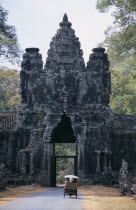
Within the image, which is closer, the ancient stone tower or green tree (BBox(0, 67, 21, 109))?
the ancient stone tower

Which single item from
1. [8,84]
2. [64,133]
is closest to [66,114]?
[64,133]

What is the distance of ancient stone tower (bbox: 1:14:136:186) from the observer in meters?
31.5

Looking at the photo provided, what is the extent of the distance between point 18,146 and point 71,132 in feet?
16.0

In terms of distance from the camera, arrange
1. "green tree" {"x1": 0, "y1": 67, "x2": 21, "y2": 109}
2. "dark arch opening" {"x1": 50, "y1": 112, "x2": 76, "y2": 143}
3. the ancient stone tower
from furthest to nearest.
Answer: "green tree" {"x1": 0, "y1": 67, "x2": 21, "y2": 109} → "dark arch opening" {"x1": 50, "y1": 112, "x2": 76, "y2": 143} → the ancient stone tower

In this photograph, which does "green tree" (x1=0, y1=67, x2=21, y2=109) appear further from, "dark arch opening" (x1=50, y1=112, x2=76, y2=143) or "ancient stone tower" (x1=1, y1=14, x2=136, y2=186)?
"ancient stone tower" (x1=1, y1=14, x2=136, y2=186)

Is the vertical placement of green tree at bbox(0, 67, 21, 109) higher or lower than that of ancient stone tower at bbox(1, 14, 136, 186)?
higher

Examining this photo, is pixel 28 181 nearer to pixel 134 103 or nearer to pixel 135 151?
pixel 135 151

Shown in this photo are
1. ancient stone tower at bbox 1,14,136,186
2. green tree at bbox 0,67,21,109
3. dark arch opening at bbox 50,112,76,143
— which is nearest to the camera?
ancient stone tower at bbox 1,14,136,186

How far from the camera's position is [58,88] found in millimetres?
32781

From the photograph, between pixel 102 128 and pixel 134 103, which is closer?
pixel 102 128

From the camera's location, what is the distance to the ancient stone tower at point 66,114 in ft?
103

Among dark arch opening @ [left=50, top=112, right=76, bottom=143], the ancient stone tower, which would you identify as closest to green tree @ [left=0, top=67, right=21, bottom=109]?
dark arch opening @ [left=50, top=112, right=76, bottom=143]

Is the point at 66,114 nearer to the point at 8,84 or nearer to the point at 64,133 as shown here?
the point at 64,133

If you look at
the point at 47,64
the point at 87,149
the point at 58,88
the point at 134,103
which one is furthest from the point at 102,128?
the point at 134,103
